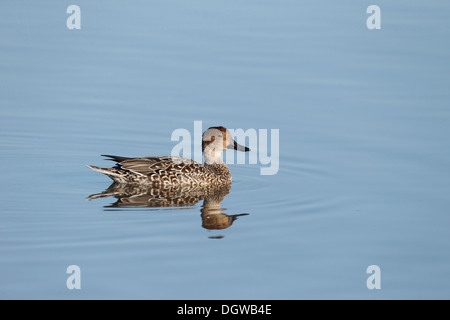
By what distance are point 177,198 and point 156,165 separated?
767mm

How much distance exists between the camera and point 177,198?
1124cm

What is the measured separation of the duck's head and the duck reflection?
74 centimetres

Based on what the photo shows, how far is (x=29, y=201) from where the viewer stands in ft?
34.2

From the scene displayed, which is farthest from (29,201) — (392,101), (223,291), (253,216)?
(392,101)

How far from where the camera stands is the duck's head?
1230 centimetres

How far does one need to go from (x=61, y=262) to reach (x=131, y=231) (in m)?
1.15

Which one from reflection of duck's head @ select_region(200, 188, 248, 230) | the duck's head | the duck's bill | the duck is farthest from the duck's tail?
the duck's bill

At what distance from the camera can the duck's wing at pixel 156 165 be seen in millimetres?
11648

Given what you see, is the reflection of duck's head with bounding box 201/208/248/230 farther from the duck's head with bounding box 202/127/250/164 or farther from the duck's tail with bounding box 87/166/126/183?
the duck's head with bounding box 202/127/250/164

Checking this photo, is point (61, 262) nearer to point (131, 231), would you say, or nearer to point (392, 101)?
point (131, 231)

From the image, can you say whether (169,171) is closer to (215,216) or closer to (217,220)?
(215,216)

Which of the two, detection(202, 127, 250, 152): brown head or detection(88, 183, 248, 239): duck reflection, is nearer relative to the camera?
detection(88, 183, 248, 239): duck reflection

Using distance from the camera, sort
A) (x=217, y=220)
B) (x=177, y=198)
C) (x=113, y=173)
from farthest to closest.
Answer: (x=113, y=173) → (x=177, y=198) → (x=217, y=220)

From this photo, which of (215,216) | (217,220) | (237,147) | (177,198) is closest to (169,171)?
(177,198)
